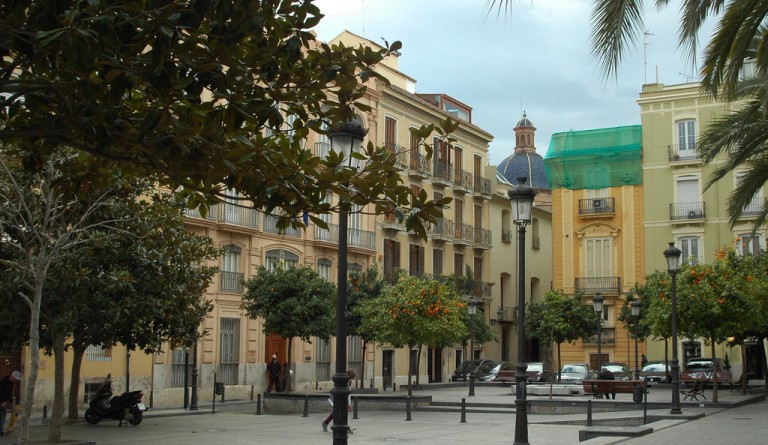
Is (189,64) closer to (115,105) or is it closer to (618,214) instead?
(115,105)

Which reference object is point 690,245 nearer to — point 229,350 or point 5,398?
point 229,350

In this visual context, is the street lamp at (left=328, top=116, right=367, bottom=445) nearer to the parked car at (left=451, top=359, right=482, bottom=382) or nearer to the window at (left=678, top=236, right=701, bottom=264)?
the parked car at (left=451, top=359, right=482, bottom=382)

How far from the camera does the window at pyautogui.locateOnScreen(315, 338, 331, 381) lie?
135 feet

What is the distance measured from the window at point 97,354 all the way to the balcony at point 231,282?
610 cm

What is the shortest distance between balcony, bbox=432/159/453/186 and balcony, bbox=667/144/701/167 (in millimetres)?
11893

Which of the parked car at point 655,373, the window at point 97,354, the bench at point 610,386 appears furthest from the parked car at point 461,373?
the window at point 97,354

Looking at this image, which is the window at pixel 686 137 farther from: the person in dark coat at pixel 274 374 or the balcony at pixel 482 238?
the person in dark coat at pixel 274 374

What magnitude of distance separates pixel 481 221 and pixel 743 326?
82.2ft

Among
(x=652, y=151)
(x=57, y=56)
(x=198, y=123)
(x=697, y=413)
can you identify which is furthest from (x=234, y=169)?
(x=652, y=151)

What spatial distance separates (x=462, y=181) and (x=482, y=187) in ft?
8.34

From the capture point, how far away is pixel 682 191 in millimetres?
51312

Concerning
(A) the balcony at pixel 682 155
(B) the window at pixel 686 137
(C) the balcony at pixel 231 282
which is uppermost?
(B) the window at pixel 686 137

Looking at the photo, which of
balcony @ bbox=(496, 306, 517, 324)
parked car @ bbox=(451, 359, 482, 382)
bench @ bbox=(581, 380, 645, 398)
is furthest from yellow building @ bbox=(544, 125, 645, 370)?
bench @ bbox=(581, 380, 645, 398)

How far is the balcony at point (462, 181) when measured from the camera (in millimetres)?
52000
